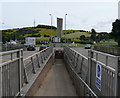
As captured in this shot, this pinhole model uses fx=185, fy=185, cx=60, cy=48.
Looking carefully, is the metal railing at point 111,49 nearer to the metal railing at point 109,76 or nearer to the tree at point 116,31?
the metal railing at point 109,76

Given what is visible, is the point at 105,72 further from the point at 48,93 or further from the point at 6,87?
the point at 48,93

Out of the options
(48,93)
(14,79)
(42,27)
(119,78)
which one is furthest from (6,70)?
(42,27)

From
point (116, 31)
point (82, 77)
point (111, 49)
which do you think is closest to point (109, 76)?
point (82, 77)

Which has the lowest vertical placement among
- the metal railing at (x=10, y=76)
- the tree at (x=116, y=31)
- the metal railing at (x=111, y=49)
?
the metal railing at (x=111, y=49)

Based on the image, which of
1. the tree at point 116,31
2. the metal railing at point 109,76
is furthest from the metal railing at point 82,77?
the tree at point 116,31

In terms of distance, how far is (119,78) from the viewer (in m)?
2.99

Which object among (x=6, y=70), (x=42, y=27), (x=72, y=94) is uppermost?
(x=42, y=27)

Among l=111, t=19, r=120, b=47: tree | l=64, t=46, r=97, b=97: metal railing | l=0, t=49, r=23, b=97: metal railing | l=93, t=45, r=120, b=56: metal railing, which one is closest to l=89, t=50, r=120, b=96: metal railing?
l=64, t=46, r=97, b=97: metal railing

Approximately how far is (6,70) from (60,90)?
17.4 ft

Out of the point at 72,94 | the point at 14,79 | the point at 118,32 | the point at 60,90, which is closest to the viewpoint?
the point at 14,79

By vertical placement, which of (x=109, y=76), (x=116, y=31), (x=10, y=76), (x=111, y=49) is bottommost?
(x=111, y=49)

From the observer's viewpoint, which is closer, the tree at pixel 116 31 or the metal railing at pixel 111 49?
the metal railing at pixel 111 49

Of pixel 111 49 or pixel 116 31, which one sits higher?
pixel 116 31

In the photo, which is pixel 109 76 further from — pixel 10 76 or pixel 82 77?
pixel 82 77
